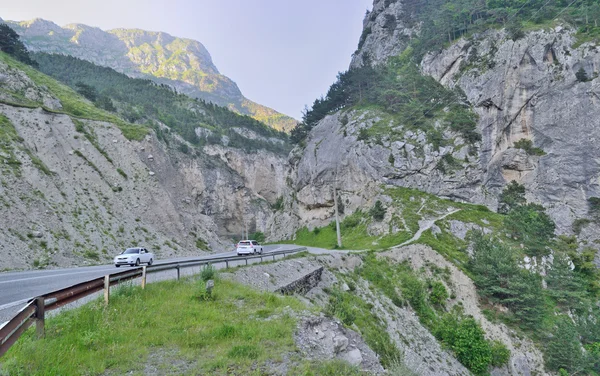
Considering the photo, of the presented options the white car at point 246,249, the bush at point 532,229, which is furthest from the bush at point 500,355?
the white car at point 246,249

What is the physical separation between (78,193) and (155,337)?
99.1 feet

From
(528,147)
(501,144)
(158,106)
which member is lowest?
(528,147)

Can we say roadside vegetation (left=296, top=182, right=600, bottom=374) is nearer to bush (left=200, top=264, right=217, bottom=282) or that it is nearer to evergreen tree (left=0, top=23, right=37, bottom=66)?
bush (left=200, top=264, right=217, bottom=282)

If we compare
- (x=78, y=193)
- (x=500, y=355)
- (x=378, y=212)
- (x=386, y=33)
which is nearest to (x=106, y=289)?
(x=78, y=193)

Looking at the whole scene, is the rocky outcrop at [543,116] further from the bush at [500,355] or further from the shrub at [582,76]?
the bush at [500,355]

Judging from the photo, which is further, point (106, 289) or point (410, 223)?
point (410, 223)

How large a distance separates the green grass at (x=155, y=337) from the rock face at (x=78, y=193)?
16707 millimetres

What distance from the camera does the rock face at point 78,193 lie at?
23.8m

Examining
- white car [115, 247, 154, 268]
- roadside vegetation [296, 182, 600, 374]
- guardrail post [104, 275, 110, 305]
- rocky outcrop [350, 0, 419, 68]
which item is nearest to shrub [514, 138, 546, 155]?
roadside vegetation [296, 182, 600, 374]

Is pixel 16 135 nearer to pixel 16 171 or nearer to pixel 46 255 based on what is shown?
pixel 16 171

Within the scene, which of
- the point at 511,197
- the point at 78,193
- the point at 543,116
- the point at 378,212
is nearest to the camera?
the point at 78,193

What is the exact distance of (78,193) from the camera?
31266mm

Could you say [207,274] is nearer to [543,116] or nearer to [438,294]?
[438,294]

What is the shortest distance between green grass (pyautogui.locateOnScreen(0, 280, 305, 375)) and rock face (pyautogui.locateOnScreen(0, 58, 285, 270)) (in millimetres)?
16707
